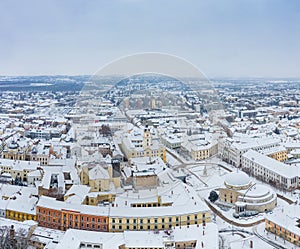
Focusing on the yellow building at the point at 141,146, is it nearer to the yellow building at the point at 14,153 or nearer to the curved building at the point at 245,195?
the curved building at the point at 245,195

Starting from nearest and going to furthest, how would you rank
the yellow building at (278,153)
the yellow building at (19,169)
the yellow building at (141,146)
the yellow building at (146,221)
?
the yellow building at (146,221), the yellow building at (141,146), the yellow building at (19,169), the yellow building at (278,153)

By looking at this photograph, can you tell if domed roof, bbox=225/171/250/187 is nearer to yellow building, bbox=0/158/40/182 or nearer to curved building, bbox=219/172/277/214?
curved building, bbox=219/172/277/214

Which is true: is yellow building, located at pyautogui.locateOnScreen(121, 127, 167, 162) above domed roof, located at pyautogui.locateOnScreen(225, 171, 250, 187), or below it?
above

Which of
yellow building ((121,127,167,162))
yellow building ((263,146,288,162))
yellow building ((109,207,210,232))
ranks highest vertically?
yellow building ((121,127,167,162))

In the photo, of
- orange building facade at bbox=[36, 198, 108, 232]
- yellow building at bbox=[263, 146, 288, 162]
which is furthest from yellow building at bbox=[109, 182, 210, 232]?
yellow building at bbox=[263, 146, 288, 162]

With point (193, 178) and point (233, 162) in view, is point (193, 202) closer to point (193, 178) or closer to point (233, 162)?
point (193, 178)

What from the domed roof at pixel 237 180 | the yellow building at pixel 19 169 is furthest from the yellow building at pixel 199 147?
the yellow building at pixel 19 169

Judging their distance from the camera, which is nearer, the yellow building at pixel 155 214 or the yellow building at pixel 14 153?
the yellow building at pixel 155 214

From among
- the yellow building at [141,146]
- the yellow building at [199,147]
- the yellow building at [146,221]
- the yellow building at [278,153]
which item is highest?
the yellow building at [141,146]

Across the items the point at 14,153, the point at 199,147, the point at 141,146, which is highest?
the point at 141,146

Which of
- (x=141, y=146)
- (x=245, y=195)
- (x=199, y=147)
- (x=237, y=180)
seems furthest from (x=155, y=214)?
(x=199, y=147)

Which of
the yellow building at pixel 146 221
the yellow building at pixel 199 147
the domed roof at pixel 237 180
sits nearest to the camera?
the yellow building at pixel 146 221

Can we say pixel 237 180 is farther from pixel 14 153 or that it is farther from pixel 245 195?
pixel 14 153
